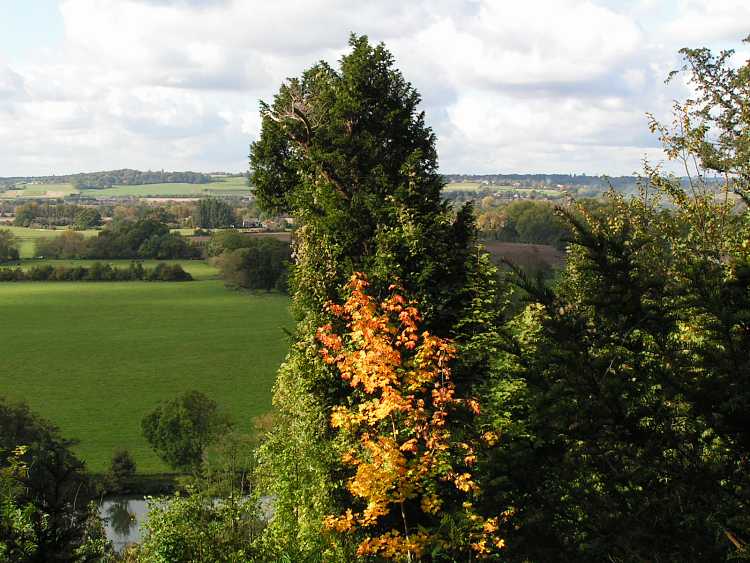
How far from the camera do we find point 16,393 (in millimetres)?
83562

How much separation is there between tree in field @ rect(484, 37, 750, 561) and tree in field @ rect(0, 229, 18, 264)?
156 m

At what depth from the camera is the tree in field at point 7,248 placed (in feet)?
482

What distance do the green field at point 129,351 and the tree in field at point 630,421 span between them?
200 feet

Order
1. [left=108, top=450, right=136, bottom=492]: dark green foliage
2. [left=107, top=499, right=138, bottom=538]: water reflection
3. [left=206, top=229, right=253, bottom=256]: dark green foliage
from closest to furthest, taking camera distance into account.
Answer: [left=107, top=499, right=138, bottom=538]: water reflection → [left=108, top=450, right=136, bottom=492]: dark green foliage → [left=206, top=229, right=253, bottom=256]: dark green foliage

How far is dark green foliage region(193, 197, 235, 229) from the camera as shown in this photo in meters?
181

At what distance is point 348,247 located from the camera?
25859 mm

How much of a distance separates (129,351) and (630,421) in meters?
106

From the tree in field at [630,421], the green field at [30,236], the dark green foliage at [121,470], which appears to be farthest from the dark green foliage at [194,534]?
the green field at [30,236]

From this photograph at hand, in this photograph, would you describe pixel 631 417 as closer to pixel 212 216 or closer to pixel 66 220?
pixel 212 216

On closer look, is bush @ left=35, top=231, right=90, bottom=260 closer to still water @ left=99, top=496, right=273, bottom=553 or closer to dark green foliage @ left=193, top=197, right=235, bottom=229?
dark green foliage @ left=193, top=197, right=235, bottom=229

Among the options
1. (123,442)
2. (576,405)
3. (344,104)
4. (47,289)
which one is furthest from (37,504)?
(47,289)

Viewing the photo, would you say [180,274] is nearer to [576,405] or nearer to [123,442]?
[123,442]

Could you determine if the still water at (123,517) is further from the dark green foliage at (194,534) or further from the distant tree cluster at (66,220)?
the distant tree cluster at (66,220)

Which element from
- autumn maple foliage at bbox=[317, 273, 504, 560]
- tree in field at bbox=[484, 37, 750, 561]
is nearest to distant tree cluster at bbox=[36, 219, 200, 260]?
autumn maple foliage at bbox=[317, 273, 504, 560]
